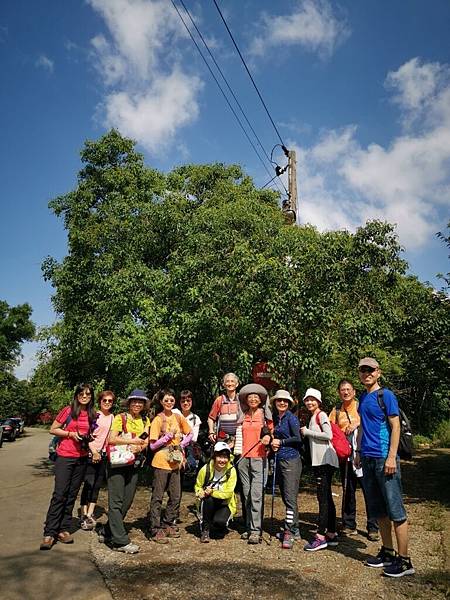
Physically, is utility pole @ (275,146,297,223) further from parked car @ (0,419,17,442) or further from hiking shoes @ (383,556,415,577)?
parked car @ (0,419,17,442)

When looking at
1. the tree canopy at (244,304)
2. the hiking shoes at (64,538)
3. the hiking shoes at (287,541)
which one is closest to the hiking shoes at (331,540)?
the hiking shoes at (287,541)

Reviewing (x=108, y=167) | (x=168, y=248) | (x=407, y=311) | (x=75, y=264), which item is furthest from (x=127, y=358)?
(x=108, y=167)

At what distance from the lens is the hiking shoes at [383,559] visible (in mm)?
4324

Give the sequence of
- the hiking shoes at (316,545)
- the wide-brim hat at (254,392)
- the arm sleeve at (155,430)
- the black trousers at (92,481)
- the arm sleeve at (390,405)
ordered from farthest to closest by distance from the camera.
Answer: the black trousers at (92,481) < the wide-brim hat at (254,392) < the arm sleeve at (155,430) < the hiking shoes at (316,545) < the arm sleeve at (390,405)

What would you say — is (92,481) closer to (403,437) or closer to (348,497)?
(348,497)

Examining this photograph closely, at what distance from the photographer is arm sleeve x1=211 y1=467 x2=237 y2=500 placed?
5473 mm

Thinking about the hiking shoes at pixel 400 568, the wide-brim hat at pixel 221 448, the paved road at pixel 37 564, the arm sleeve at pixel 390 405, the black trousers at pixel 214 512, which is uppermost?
the arm sleeve at pixel 390 405

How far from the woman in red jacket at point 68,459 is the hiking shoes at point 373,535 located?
3444 mm

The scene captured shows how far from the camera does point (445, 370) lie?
817 cm

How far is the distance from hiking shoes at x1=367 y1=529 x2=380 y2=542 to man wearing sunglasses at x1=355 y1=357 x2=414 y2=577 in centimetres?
86

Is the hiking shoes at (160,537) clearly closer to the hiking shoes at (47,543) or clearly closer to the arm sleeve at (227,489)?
the arm sleeve at (227,489)

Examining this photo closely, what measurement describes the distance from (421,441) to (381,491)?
1742 cm

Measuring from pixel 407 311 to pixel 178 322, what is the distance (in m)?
4.38

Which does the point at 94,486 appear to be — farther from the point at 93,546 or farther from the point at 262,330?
the point at 262,330
